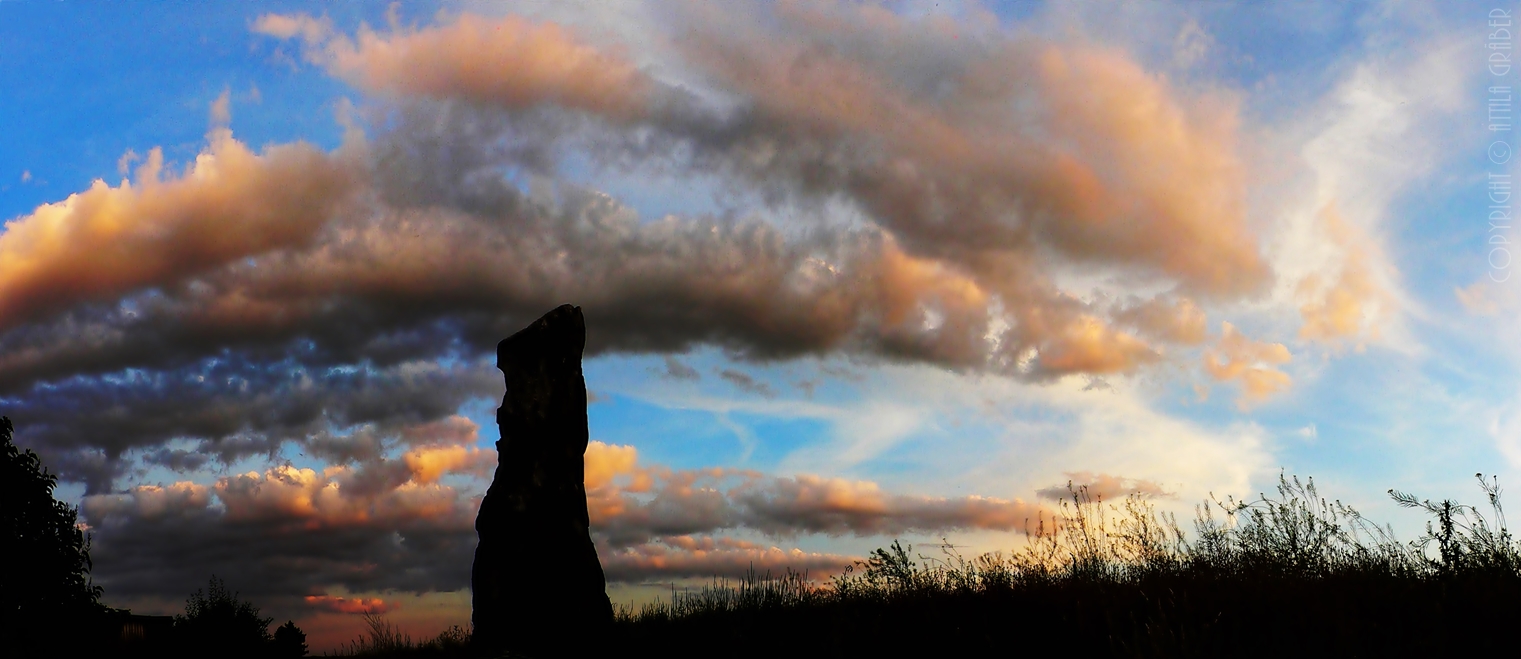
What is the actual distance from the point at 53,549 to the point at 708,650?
673 inches

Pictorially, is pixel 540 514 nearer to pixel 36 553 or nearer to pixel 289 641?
pixel 36 553

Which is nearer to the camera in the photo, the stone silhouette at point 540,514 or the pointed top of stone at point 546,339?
the stone silhouette at point 540,514

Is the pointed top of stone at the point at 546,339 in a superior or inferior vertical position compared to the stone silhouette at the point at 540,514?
superior

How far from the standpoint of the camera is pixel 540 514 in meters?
11.9

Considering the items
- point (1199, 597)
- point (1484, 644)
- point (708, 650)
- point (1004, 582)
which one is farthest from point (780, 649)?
point (1484, 644)

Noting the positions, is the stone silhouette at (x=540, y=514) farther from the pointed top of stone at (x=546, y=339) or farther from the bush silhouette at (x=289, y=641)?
the bush silhouette at (x=289, y=641)

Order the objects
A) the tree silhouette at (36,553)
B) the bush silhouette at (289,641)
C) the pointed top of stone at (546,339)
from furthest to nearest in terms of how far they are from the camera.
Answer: the bush silhouette at (289,641) < the tree silhouette at (36,553) < the pointed top of stone at (546,339)

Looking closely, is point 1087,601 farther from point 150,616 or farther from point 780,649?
point 150,616

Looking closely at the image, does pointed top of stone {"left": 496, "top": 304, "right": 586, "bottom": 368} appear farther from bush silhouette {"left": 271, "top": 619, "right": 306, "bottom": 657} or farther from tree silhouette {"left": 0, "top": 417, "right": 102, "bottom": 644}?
bush silhouette {"left": 271, "top": 619, "right": 306, "bottom": 657}

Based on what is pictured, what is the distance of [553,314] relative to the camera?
12727mm

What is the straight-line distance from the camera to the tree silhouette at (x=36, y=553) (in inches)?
763

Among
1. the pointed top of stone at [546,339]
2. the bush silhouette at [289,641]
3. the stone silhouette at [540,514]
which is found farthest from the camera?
the bush silhouette at [289,641]

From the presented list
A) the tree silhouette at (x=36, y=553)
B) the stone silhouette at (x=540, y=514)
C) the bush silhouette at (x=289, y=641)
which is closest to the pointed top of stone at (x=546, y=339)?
the stone silhouette at (x=540, y=514)

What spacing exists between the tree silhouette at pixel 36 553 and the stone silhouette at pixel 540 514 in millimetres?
13005
